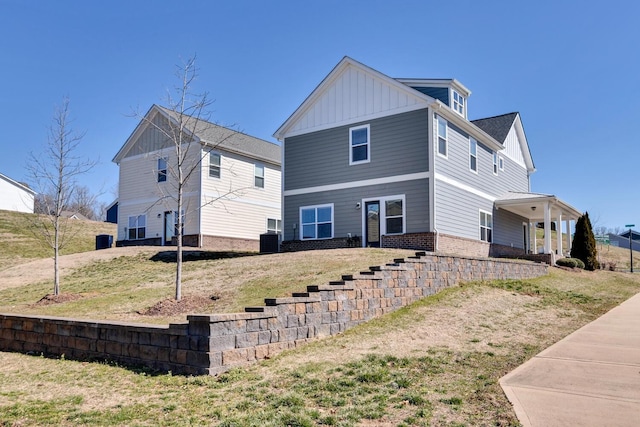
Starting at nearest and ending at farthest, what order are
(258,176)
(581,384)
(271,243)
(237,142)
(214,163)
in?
(581,384) < (271,243) < (214,163) < (237,142) < (258,176)

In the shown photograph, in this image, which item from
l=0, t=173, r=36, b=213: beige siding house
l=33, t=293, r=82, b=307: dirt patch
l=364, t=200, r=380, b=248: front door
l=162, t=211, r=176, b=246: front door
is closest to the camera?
l=33, t=293, r=82, b=307: dirt patch

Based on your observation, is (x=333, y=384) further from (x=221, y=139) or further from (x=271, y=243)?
(x=221, y=139)

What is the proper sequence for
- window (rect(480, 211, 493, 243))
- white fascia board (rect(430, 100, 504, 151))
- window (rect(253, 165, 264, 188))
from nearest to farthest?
white fascia board (rect(430, 100, 504, 151)) → window (rect(480, 211, 493, 243)) → window (rect(253, 165, 264, 188))

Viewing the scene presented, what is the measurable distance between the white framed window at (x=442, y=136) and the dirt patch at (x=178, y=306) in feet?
36.2

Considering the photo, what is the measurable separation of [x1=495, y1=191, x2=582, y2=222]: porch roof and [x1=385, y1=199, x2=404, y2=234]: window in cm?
678

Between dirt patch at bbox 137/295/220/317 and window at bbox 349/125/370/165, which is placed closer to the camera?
dirt patch at bbox 137/295/220/317

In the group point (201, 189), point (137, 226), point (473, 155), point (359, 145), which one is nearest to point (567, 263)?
point (473, 155)

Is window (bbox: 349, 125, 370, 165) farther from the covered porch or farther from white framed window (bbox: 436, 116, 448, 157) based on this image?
the covered porch

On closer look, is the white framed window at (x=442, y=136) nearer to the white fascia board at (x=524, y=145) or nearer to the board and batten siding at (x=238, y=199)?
the white fascia board at (x=524, y=145)

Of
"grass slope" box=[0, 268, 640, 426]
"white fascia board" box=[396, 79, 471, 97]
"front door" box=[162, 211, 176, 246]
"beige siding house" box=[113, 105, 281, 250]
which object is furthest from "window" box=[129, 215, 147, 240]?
"grass slope" box=[0, 268, 640, 426]

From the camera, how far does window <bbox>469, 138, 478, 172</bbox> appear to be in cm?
2148

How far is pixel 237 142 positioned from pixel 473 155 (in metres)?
12.7

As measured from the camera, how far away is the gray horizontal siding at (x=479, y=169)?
64.1ft

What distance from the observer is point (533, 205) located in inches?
902
